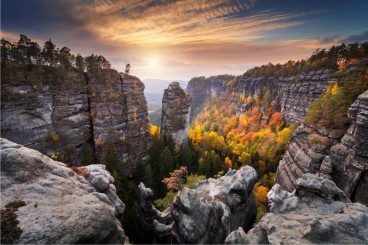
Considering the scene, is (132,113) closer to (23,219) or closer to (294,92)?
(23,219)

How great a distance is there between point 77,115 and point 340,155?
57.3 metres

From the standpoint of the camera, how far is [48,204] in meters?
13.5

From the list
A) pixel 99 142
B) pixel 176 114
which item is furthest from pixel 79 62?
pixel 176 114

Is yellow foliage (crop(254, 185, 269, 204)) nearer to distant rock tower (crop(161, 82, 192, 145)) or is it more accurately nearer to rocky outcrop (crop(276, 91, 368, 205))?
rocky outcrop (crop(276, 91, 368, 205))

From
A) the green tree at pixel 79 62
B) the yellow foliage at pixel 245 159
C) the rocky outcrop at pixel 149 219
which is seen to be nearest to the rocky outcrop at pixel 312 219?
the rocky outcrop at pixel 149 219

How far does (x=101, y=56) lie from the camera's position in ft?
197

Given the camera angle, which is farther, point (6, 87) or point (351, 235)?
point (6, 87)

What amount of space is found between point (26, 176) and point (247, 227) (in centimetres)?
2633

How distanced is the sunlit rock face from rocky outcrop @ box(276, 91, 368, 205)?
1120 centimetres

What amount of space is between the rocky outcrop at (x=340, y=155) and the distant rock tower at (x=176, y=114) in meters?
45.9

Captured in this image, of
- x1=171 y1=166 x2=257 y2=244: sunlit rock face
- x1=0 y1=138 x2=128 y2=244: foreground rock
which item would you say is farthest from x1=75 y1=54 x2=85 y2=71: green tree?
x1=171 y1=166 x2=257 y2=244: sunlit rock face

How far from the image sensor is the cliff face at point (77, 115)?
4394 cm

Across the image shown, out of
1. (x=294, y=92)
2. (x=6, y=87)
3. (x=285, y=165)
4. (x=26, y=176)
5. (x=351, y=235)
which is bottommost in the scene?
(x=285, y=165)

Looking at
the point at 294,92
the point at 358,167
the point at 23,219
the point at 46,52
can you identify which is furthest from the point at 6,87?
the point at 294,92
